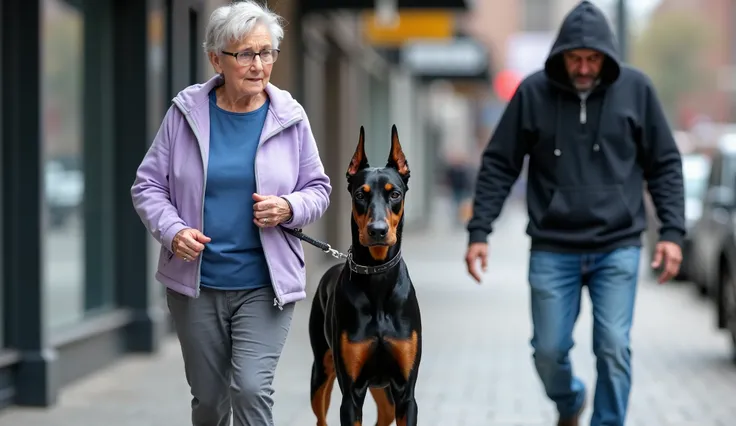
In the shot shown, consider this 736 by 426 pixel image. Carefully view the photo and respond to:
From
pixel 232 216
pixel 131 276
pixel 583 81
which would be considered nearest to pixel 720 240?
pixel 131 276

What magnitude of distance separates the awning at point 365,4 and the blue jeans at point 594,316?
963 cm

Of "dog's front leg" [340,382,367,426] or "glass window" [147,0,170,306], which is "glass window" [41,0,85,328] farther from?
"dog's front leg" [340,382,367,426]

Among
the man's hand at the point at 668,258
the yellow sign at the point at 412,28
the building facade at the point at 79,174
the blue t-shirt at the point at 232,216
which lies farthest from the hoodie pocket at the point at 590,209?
the yellow sign at the point at 412,28

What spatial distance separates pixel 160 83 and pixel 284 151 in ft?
21.3

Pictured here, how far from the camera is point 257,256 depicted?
185 inches

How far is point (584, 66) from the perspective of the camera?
20.1 ft

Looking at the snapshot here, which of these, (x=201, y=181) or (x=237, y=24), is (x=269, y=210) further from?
(x=237, y=24)

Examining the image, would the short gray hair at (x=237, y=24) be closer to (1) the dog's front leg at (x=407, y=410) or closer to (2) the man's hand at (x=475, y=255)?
(1) the dog's front leg at (x=407, y=410)

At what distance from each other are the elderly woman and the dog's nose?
9.8 inches

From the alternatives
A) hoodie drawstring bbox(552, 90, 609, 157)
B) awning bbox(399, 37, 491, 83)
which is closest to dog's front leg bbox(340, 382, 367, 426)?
hoodie drawstring bbox(552, 90, 609, 157)

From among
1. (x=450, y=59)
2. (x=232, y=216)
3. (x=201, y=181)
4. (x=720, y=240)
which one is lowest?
(x=720, y=240)

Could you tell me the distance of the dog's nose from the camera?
15.0ft

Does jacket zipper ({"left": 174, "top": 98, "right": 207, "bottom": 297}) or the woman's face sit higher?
the woman's face

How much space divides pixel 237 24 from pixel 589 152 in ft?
6.96
